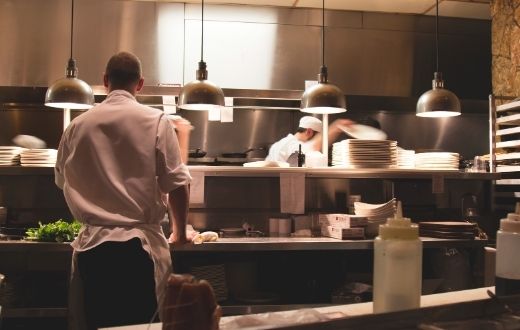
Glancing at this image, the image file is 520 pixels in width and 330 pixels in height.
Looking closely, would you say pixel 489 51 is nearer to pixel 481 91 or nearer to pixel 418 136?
pixel 481 91

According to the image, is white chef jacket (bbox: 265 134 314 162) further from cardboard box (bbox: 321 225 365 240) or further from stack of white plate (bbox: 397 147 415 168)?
cardboard box (bbox: 321 225 365 240)

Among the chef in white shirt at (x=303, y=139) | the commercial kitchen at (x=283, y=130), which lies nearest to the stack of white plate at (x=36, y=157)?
the commercial kitchen at (x=283, y=130)

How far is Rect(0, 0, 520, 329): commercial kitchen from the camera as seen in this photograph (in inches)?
147

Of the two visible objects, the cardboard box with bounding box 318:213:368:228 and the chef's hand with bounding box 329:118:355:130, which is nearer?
the cardboard box with bounding box 318:213:368:228

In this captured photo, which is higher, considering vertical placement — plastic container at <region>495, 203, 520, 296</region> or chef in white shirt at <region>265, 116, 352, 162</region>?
chef in white shirt at <region>265, 116, 352, 162</region>

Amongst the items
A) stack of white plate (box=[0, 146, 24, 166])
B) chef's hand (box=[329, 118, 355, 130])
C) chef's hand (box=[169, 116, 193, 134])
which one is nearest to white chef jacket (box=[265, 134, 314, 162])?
chef's hand (box=[329, 118, 355, 130])

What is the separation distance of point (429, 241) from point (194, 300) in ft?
9.64

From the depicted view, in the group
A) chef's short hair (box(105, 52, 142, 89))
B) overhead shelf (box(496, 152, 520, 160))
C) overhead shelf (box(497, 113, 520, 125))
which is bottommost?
overhead shelf (box(496, 152, 520, 160))

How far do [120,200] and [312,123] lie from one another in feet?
12.9

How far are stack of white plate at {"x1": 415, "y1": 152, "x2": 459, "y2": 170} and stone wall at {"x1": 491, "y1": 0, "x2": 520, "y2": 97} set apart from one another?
3.28 feet

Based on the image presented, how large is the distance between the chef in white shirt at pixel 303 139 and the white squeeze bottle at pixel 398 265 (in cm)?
472

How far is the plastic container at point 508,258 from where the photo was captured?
1.37 m

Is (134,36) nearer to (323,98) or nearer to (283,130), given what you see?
(283,130)

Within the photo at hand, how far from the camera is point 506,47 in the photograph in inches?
200
